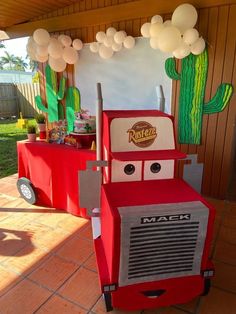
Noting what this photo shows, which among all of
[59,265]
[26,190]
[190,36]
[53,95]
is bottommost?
[59,265]

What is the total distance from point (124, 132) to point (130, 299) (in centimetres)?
97

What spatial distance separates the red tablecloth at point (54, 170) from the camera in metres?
2.41

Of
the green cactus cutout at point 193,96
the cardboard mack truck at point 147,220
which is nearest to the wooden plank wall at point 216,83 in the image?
the green cactus cutout at point 193,96

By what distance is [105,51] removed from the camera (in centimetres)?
331

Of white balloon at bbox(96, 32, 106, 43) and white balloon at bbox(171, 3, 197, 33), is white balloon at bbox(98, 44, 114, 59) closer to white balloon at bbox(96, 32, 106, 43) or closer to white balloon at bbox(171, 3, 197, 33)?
white balloon at bbox(96, 32, 106, 43)

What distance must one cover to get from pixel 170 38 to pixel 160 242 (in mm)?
1895

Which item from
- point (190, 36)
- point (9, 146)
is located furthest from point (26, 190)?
point (9, 146)

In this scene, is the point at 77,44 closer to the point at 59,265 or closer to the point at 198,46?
the point at 198,46

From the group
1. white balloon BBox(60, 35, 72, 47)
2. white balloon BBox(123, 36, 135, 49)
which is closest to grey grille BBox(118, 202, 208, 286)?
white balloon BBox(123, 36, 135, 49)

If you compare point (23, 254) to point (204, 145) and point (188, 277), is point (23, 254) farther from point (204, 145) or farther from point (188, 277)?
point (204, 145)

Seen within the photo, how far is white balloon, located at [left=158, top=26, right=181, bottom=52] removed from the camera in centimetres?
232

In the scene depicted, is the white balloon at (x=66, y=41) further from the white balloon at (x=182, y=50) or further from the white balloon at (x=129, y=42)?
the white balloon at (x=182, y=50)

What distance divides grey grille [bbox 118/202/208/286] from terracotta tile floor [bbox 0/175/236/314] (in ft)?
1.15

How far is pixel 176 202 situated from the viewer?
1.33 m
